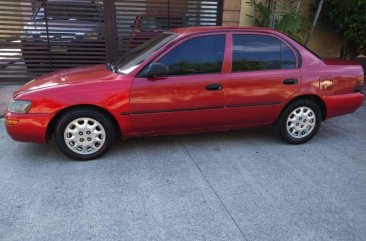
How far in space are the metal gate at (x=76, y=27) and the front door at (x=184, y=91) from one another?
3.98 metres

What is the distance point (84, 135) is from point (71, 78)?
733 millimetres

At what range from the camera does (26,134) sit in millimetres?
3881

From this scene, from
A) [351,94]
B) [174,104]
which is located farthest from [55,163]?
[351,94]

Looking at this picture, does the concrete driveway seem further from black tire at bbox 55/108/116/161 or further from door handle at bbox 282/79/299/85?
door handle at bbox 282/79/299/85

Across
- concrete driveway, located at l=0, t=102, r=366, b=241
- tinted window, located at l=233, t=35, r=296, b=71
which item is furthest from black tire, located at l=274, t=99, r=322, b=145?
tinted window, located at l=233, t=35, r=296, b=71

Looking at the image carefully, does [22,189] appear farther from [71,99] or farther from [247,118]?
[247,118]

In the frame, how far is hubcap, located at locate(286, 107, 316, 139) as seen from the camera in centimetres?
457

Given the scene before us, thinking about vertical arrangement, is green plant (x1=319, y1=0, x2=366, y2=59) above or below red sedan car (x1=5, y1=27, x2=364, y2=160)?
above

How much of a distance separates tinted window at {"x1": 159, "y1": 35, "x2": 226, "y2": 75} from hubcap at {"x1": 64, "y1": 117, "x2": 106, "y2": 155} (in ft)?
3.53

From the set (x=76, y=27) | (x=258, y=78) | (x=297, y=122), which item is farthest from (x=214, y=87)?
(x=76, y=27)

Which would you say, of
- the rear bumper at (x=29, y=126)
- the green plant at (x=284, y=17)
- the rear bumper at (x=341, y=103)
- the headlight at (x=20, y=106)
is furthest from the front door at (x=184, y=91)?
the green plant at (x=284, y=17)

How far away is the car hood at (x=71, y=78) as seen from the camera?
3.99 metres

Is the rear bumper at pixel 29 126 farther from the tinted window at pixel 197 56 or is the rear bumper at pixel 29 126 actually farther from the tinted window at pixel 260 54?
the tinted window at pixel 260 54

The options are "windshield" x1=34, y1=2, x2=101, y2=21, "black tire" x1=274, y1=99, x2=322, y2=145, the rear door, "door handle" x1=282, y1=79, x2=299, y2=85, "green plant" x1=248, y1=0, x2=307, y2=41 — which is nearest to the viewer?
the rear door
